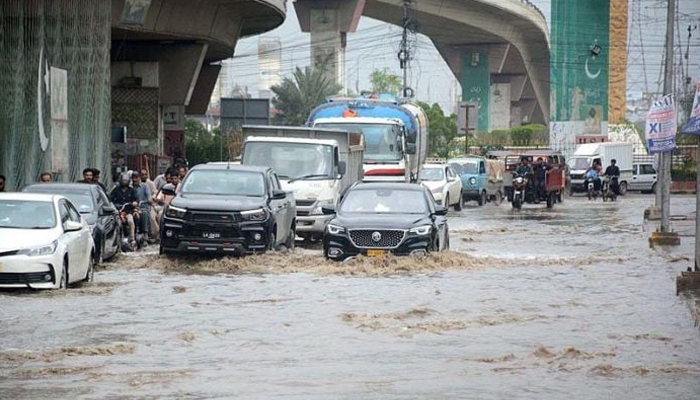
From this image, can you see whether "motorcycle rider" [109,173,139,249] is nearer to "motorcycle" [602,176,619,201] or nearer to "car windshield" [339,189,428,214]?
"car windshield" [339,189,428,214]

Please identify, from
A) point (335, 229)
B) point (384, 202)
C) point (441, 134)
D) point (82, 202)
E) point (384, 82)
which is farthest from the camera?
point (384, 82)

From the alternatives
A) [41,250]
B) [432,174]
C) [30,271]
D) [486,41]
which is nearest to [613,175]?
[432,174]

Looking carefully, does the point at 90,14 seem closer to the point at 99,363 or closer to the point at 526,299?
the point at 526,299

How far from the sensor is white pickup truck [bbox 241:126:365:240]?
3064cm

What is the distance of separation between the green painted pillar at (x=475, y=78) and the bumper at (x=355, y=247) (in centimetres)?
8420

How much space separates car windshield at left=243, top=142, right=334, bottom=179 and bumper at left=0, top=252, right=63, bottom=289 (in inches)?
466

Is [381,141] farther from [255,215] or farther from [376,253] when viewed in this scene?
[376,253]

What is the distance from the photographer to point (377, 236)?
2398 centimetres

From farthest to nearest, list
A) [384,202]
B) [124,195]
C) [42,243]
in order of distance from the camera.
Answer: [124,195] → [384,202] → [42,243]

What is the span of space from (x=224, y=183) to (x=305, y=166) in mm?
5125

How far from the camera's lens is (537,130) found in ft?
367

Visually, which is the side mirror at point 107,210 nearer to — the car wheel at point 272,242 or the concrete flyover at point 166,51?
the car wheel at point 272,242

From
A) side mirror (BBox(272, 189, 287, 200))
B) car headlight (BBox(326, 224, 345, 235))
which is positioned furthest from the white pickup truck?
car headlight (BBox(326, 224, 345, 235))

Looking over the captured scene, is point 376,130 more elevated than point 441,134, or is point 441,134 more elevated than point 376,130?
point 441,134
